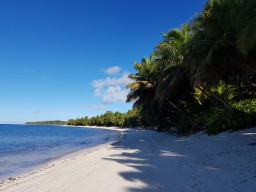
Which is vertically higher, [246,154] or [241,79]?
[241,79]

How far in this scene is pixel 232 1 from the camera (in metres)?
14.3

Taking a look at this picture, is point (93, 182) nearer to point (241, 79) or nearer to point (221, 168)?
point (221, 168)

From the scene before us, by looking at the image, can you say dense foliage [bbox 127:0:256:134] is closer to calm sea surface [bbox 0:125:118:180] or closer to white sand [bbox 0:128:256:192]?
white sand [bbox 0:128:256:192]

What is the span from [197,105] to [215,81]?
10092mm

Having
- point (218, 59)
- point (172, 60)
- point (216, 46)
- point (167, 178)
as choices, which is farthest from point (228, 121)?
point (167, 178)

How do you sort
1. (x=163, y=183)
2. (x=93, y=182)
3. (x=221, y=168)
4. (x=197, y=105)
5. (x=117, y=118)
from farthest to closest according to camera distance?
(x=117, y=118)
(x=197, y=105)
(x=221, y=168)
(x=93, y=182)
(x=163, y=183)

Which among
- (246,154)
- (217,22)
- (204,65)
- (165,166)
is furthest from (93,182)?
(217,22)

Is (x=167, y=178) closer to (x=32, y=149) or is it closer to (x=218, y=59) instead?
(x=218, y=59)

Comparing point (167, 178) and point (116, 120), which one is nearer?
point (167, 178)

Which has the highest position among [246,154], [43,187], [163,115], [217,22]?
[217,22]

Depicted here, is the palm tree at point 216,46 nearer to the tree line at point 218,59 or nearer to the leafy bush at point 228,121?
the tree line at point 218,59

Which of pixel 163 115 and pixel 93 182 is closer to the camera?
pixel 93 182

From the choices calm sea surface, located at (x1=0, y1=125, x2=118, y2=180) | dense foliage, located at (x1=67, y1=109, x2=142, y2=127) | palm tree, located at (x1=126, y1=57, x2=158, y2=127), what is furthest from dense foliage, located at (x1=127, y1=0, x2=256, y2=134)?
dense foliage, located at (x1=67, y1=109, x2=142, y2=127)

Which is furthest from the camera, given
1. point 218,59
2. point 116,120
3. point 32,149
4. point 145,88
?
point 116,120
